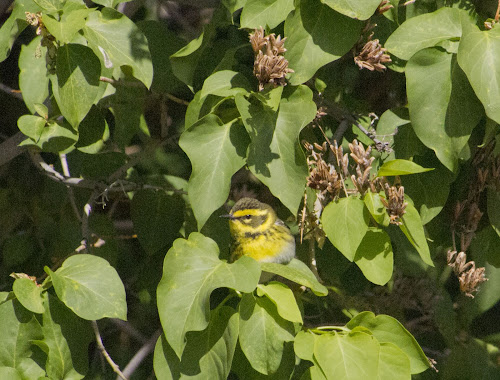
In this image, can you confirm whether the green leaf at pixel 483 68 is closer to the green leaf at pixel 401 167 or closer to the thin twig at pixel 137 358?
the green leaf at pixel 401 167

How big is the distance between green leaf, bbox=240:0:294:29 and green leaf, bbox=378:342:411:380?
0.99 metres

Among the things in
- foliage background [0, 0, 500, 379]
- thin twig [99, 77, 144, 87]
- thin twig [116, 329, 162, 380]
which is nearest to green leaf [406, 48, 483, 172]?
foliage background [0, 0, 500, 379]

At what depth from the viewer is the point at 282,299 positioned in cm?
214

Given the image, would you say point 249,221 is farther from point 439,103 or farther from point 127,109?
point 439,103

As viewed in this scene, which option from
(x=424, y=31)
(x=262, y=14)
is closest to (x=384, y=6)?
(x=424, y=31)

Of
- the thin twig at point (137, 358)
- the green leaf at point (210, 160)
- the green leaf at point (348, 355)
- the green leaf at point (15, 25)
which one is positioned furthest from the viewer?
the thin twig at point (137, 358)

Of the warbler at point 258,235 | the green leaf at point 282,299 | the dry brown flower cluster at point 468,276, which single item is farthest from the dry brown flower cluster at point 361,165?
the warbler at point 258,235

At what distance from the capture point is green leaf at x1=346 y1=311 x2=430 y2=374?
215 cm

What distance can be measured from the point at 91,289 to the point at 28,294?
0.18 metres

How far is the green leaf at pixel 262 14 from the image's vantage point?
7.26 feet

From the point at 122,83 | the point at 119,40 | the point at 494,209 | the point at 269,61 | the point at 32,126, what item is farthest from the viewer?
the point at 122,83

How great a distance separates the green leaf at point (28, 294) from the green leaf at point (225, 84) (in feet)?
2.45

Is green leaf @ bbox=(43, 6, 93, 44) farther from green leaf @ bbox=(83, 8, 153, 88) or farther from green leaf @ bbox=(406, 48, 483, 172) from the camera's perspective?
green leaf @ bbox=(406, 48, 483, 172)

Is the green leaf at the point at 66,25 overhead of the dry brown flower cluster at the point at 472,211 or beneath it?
overhead
